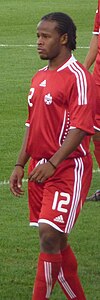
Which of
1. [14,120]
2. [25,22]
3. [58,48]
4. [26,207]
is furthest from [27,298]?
[25,22]

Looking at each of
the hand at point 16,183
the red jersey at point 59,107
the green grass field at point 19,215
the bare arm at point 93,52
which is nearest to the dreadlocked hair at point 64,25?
the red jersey at point 59,107

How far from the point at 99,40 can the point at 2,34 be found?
57.6ft

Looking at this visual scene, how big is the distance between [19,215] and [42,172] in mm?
3885

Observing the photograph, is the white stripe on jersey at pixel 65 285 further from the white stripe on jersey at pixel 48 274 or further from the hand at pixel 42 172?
the hand at pixel 42 172

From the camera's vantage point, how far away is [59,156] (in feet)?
22.4

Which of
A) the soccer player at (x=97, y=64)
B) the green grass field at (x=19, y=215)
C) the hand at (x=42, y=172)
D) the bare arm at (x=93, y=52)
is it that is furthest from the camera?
the bare arm at (x=93, y=52)

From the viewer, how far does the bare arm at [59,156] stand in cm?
684

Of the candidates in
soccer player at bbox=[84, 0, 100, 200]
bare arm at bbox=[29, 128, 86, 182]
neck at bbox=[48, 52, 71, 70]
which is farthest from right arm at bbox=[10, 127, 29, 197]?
soccer player at bbox=[84, 0, 100, 200]

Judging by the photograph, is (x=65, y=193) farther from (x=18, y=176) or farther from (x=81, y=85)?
(x=81, y=85)

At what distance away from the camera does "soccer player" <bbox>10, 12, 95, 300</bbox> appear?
689 centimetres

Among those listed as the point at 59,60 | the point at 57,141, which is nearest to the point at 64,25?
the point at 59,60

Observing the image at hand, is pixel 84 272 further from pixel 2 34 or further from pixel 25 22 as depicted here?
pixel 25 22

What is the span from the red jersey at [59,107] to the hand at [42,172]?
238 millimetres

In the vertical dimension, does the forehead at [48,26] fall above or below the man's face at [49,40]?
above
